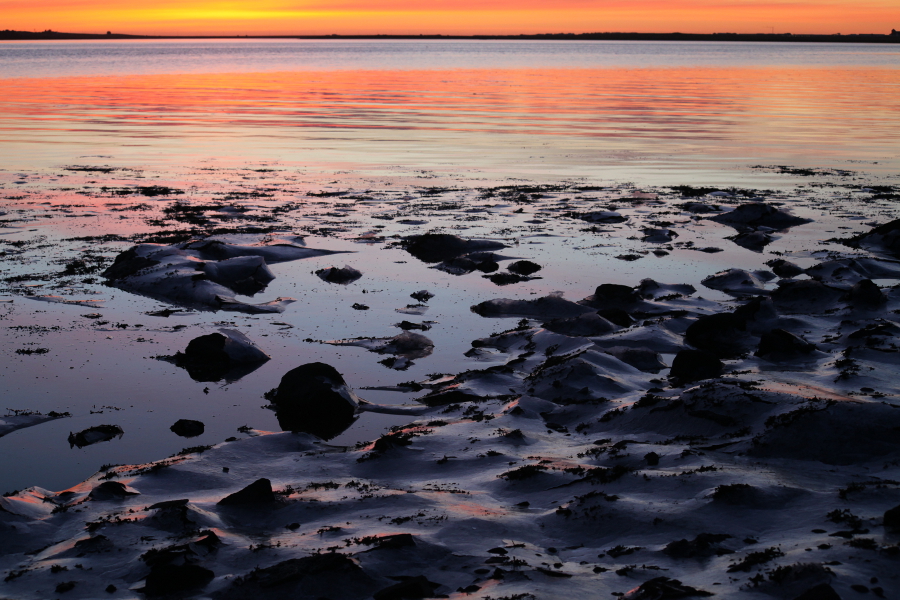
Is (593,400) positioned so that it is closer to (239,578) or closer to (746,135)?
(239,578)

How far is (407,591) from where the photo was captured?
3643mm

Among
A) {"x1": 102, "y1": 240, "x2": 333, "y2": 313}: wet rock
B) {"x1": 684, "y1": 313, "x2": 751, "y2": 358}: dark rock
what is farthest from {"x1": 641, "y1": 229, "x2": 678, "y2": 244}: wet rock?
{"x1": 102, "y1": 240, "x2": 333, "y2": 313}: wet rock

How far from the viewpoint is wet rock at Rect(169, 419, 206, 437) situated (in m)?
5.98

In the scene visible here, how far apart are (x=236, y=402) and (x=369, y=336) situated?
1.89 meters

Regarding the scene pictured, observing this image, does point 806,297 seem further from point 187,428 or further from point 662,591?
point 187,428

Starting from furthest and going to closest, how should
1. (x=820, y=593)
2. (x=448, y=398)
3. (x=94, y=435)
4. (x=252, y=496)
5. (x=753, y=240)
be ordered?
(x=753, y=240)
(x=448, y=398)
(x=94, y=435)
(x=252, y=496)
(x=820, y=593)

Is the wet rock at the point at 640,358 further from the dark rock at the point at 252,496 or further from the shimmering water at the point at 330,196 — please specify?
the dark rock at the point at 252,496

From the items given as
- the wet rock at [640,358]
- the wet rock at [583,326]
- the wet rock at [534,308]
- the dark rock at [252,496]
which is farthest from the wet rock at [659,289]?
the dark rock at [252,496]

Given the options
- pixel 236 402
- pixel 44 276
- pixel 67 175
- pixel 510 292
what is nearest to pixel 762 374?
pixel 510 292

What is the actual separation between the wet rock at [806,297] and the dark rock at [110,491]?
22.7 feet

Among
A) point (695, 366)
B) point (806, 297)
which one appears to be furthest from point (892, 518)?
point (806, 297)

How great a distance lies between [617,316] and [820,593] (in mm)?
5335

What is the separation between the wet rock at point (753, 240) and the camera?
476 inches

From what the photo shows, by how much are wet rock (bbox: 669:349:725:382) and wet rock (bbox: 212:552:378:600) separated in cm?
387
